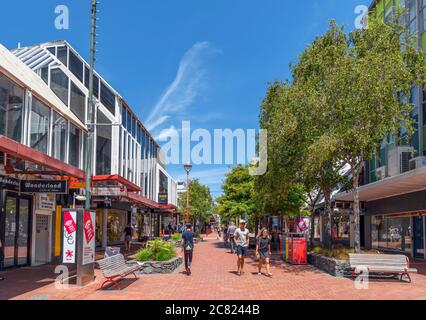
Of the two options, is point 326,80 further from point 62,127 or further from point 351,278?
point 62,127

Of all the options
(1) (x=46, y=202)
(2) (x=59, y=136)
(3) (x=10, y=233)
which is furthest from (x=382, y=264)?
(2) (x=59, y=136)

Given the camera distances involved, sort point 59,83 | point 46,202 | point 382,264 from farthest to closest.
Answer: point 59,83
point 46,202
point 382,264

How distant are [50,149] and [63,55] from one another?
733 centimetres

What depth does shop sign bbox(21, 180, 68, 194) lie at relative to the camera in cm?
1488

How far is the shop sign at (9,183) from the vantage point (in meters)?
15.0

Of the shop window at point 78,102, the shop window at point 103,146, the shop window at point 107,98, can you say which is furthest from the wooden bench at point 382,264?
the shop window at point 107,98

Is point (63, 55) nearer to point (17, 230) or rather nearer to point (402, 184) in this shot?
point (17, 230)

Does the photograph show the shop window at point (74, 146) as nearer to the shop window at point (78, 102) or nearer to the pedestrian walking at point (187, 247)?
the shop window at point (78, 102)

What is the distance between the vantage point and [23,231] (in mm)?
17016

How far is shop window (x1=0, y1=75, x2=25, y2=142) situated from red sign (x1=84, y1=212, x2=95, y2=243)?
439 cm

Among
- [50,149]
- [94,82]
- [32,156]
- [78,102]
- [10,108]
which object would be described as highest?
[94,82]

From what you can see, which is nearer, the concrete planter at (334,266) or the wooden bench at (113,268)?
the wooden bench at (113,268)

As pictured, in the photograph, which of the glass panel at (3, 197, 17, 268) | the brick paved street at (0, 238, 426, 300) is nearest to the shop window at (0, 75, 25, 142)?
the glass panel at (3, 197, 17, 268)
